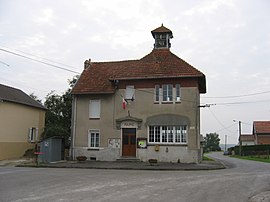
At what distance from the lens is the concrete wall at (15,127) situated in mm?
30719

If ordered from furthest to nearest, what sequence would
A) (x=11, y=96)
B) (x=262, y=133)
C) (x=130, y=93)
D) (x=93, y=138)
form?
1. (x=262, y=133)
2. (x=11, y=96)
3. (x=93, y=138)
4. (x=130, y=93)

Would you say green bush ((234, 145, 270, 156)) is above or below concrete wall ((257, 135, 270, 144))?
below

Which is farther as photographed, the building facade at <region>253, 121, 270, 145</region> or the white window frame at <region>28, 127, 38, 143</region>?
the building facade at <region>253, 121, 270, 145</region>

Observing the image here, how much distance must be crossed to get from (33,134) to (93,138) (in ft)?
29.8

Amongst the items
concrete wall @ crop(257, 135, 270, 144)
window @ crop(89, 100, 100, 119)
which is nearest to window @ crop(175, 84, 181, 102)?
window @ crop(89, 100, 100, 119)

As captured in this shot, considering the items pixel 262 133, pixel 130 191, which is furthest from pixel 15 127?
pixel 262 133

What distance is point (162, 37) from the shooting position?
32.6 m

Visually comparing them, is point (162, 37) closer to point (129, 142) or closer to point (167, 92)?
point (167, 92)

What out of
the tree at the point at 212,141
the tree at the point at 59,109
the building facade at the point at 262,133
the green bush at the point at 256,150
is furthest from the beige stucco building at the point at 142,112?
the tree at the point at 212,141

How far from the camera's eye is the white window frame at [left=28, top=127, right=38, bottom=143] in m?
35.1

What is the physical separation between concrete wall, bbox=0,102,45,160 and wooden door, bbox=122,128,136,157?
426 inches

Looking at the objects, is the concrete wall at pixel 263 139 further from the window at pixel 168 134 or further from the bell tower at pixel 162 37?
the window at pixel 168 134

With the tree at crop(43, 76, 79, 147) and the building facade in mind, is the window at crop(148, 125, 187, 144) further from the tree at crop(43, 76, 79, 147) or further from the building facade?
the building facade

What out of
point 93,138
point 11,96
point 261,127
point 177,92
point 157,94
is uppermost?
point 11,96
